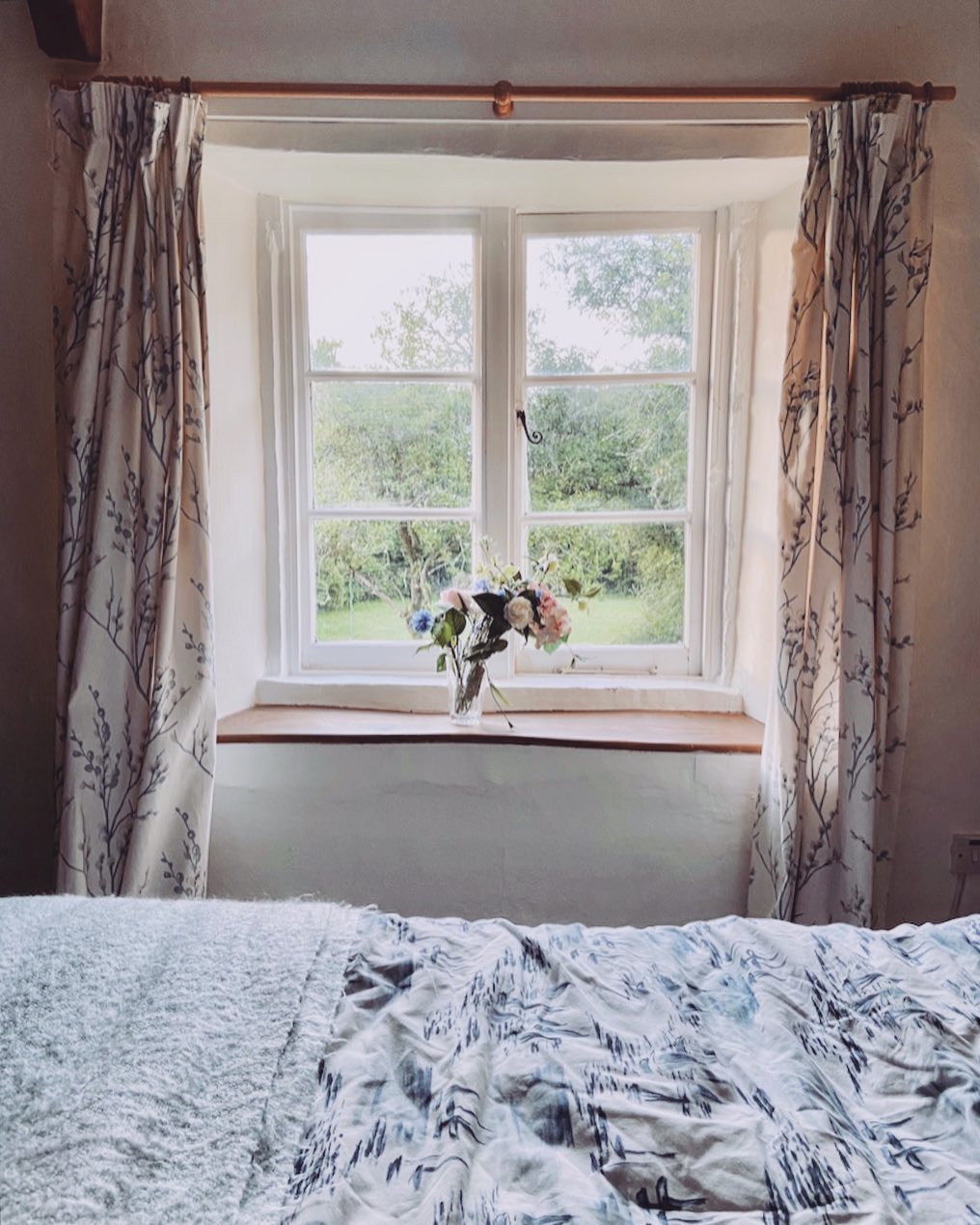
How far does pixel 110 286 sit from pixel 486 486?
0.93 meters

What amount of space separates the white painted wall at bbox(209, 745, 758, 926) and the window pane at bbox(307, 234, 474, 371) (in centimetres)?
97

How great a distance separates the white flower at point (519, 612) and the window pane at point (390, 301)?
0.68 m

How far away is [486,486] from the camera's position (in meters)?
2.17

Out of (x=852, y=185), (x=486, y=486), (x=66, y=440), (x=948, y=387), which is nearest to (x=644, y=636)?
(x=486, y=486)

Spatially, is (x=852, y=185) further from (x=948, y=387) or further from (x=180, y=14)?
(x=180, y=14)

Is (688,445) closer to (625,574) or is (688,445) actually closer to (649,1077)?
(625,574)

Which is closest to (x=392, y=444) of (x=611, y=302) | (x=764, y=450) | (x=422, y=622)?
(x=422, y=622)

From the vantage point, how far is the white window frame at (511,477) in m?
2.09

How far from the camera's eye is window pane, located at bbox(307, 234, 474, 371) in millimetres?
2127

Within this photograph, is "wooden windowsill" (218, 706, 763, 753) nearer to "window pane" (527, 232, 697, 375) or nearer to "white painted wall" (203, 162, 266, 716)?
"white painted wall" (203, 162, 266, 716)

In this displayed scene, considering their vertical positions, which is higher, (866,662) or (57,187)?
(57,187)

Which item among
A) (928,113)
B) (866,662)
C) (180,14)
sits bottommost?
(866,662)

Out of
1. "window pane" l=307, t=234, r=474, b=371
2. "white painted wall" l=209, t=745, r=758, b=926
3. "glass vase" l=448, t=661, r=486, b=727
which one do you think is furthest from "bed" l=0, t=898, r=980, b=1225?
"window pane" l=307, t=234, r=474, b=371

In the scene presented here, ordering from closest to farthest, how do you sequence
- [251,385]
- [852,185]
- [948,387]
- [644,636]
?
1. [852,185]
2. [948,387]
3. [251,385]
4. [644,636]
